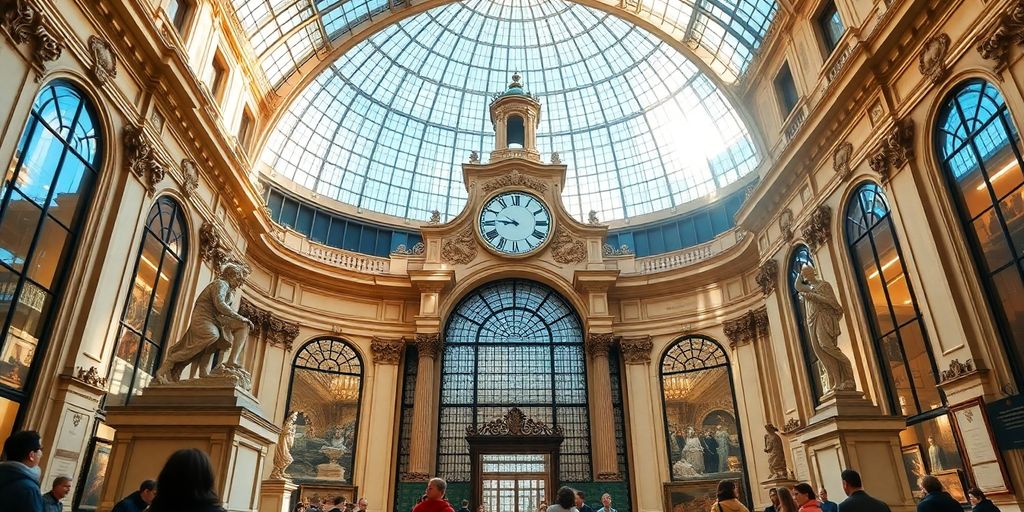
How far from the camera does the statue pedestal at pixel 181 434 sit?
8227mm

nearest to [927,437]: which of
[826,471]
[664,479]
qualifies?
[826,471]

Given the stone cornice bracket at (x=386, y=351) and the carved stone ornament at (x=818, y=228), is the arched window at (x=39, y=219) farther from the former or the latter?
the carved stone ornament at (x=818, y=228)

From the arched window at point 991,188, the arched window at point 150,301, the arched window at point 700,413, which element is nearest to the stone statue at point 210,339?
the arched window at point 150,301

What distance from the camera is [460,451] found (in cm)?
2294

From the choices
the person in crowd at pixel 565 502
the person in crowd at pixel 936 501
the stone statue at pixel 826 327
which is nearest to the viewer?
the person in crowd at pixel 565 502

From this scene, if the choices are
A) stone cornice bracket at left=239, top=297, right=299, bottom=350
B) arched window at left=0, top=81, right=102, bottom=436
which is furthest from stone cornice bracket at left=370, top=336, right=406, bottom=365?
arched window at left=0, top=81, right=102, bottom=436

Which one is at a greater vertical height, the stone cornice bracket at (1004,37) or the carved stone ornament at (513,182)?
the carved stone ornament at (513,182)

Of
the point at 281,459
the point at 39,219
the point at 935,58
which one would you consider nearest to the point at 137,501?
the point at 39,219

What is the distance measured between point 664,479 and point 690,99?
738 inches

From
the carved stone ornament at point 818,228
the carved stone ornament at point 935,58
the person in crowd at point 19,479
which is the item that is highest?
the carved stone ornament at point 935,58

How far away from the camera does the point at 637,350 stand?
24.7m

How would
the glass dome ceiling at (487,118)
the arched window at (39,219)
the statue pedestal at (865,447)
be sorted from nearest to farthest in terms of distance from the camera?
1. the statue pedestal at (865,447)
2. the arched window at (39,219)
3. the glass dome ceiling at (487,118)

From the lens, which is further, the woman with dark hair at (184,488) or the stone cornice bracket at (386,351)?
the stone cornice bracket at (386,351)

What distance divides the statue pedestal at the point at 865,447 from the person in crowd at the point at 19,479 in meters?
11.2
